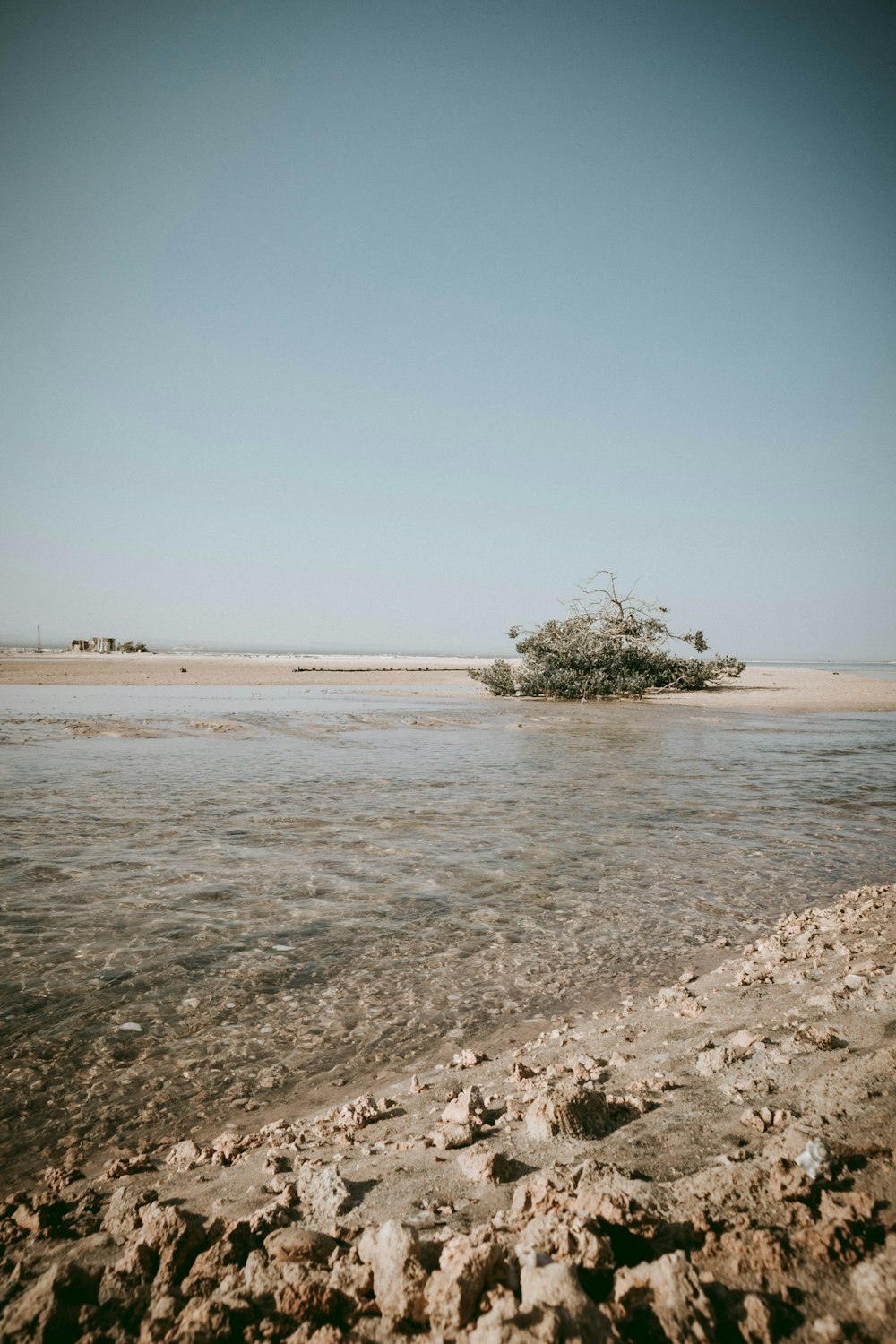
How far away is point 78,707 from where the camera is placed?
16.7 m

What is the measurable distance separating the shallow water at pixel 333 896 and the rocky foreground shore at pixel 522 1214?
510 mm

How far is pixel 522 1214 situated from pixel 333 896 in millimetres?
3204

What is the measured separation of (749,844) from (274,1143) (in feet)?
16.9

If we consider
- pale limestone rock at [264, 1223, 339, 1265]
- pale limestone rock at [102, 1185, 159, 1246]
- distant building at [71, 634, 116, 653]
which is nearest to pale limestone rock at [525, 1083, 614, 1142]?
pale limestone rock at [264, 1223, 339, 1265]

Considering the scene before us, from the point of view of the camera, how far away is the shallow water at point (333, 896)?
2861mm

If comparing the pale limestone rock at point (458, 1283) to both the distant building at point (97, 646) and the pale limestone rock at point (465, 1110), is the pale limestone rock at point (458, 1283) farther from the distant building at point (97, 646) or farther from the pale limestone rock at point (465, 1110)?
the distant building at point (97, 646)

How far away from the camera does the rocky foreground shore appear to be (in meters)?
1.37

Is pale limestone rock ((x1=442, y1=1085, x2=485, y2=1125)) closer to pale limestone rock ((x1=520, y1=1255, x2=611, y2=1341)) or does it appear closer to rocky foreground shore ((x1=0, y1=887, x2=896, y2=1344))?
rocky foreground shore ((x1=0, y1=887, x2=896, y2=1344))

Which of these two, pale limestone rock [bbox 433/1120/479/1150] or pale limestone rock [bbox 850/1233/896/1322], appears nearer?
pale limestone rock [bbox 850/1233/896/1322]

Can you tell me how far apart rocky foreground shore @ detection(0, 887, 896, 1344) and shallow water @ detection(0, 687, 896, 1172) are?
1.67ft

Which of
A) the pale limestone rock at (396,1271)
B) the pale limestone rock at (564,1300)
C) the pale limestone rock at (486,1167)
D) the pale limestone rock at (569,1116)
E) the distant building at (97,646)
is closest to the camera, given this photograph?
the pale limestone rock at (564,1300)

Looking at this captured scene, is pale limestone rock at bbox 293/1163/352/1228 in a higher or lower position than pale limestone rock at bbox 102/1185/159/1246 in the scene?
higher

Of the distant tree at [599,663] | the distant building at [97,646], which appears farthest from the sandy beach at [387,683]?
the distant building at [97,646]

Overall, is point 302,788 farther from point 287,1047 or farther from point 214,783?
point 287,1047
